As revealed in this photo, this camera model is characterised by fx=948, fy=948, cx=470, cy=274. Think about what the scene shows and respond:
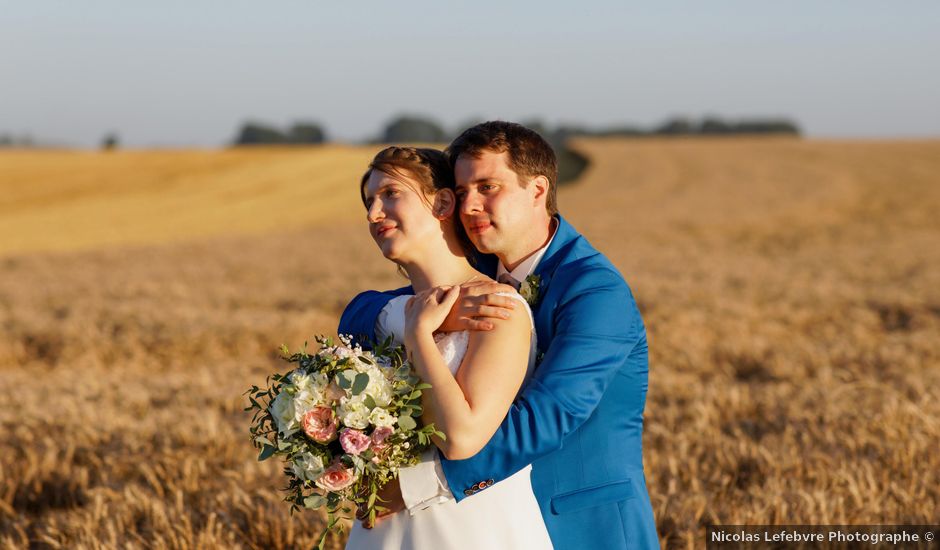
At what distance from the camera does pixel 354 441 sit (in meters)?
2.43

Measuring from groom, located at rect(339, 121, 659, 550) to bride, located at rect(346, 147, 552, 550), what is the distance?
59 millimetres

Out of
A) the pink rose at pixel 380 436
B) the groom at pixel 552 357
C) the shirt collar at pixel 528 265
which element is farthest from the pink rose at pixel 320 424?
the shirt collar at pixel 528 265

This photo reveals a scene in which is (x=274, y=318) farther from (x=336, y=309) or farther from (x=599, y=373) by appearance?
(x=599, y=373)

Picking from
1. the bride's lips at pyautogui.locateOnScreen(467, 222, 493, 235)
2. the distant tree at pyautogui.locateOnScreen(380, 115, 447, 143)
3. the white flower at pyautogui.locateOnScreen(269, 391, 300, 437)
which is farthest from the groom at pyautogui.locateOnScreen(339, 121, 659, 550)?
the distant tree at pyautogui.locateOnScreen(380, 115, 447, 143)

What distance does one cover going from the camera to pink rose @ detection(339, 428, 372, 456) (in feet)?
7.95

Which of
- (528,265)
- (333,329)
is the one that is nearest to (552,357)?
(528,265)

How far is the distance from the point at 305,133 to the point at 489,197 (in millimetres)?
70654

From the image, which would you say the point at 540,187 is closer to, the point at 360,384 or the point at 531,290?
the point at 531,290

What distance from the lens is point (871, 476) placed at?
14.9 ft

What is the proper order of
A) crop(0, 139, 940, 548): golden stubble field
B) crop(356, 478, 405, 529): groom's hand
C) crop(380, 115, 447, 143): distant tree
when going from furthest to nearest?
crop(380, 115, 447, 143): distant tree, crop(0, 139, 940, 548): golden stubble field, crop(356, 478, 405, 529): groom's hand

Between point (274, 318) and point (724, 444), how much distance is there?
5.88m

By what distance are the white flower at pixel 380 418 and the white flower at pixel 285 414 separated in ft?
0.71

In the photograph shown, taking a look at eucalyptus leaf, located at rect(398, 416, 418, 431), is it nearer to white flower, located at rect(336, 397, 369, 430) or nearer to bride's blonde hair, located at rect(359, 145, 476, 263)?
white flower, located at rect(336, 397, 369, 430)

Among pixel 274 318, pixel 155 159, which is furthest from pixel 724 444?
pixel 155 159
